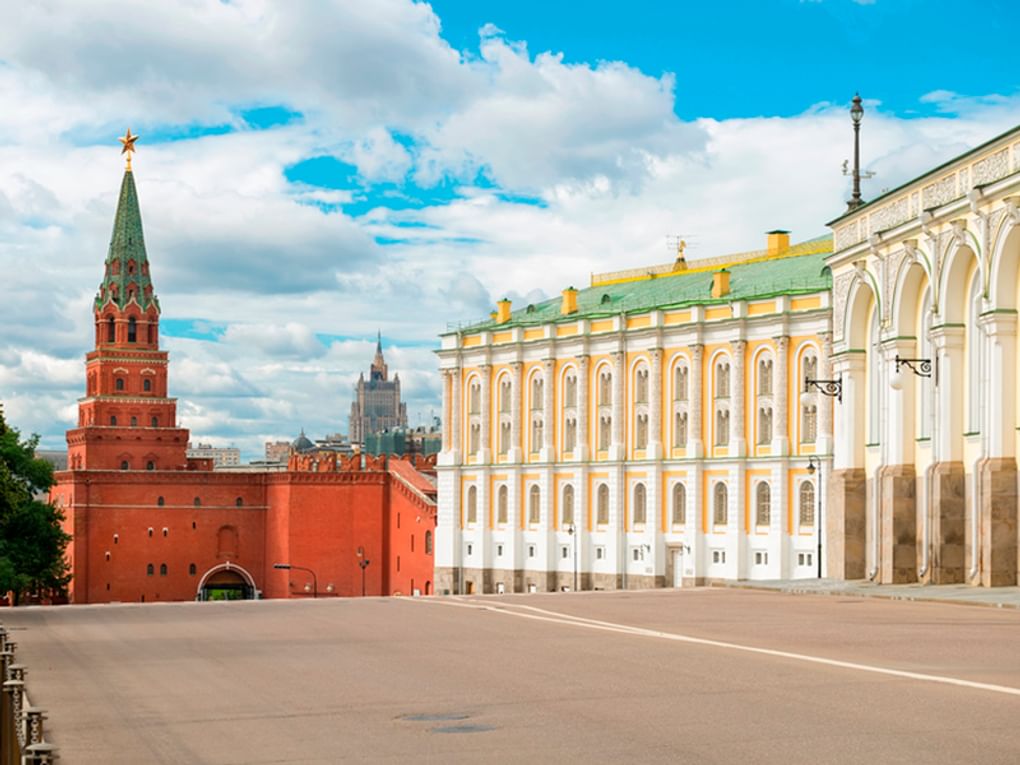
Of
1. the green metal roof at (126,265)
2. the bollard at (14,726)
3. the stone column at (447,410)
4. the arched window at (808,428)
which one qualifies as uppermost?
the green metal roof at (126,265)

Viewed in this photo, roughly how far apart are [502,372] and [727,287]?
53.4 ft

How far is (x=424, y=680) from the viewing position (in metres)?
18.6

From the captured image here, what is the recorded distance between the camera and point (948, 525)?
3950 centimetres

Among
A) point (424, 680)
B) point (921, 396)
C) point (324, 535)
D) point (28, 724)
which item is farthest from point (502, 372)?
point (28, 724)

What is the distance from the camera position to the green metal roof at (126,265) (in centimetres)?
14362

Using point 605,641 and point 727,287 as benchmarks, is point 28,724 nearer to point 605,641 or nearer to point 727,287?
point 605,641

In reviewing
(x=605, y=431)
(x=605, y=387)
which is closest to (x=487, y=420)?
(x=605, y=387)

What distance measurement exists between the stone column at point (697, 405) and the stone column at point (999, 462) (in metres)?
42.1

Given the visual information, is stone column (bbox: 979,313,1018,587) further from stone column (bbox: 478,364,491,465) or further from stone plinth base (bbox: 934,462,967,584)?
stone column (bbox: 478,364,491,465)

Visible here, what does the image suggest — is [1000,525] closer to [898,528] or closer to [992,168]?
[898,528]

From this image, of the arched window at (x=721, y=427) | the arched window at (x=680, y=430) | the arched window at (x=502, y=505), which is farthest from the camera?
the arched window at (x=502, y=505)

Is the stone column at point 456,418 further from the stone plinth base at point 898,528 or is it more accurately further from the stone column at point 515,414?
the stone plinth base at point 898,528

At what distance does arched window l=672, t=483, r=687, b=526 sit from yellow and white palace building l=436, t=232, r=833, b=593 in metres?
0.08

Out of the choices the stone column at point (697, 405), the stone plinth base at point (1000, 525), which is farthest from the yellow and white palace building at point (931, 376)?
the stone column at point (697, 405)
